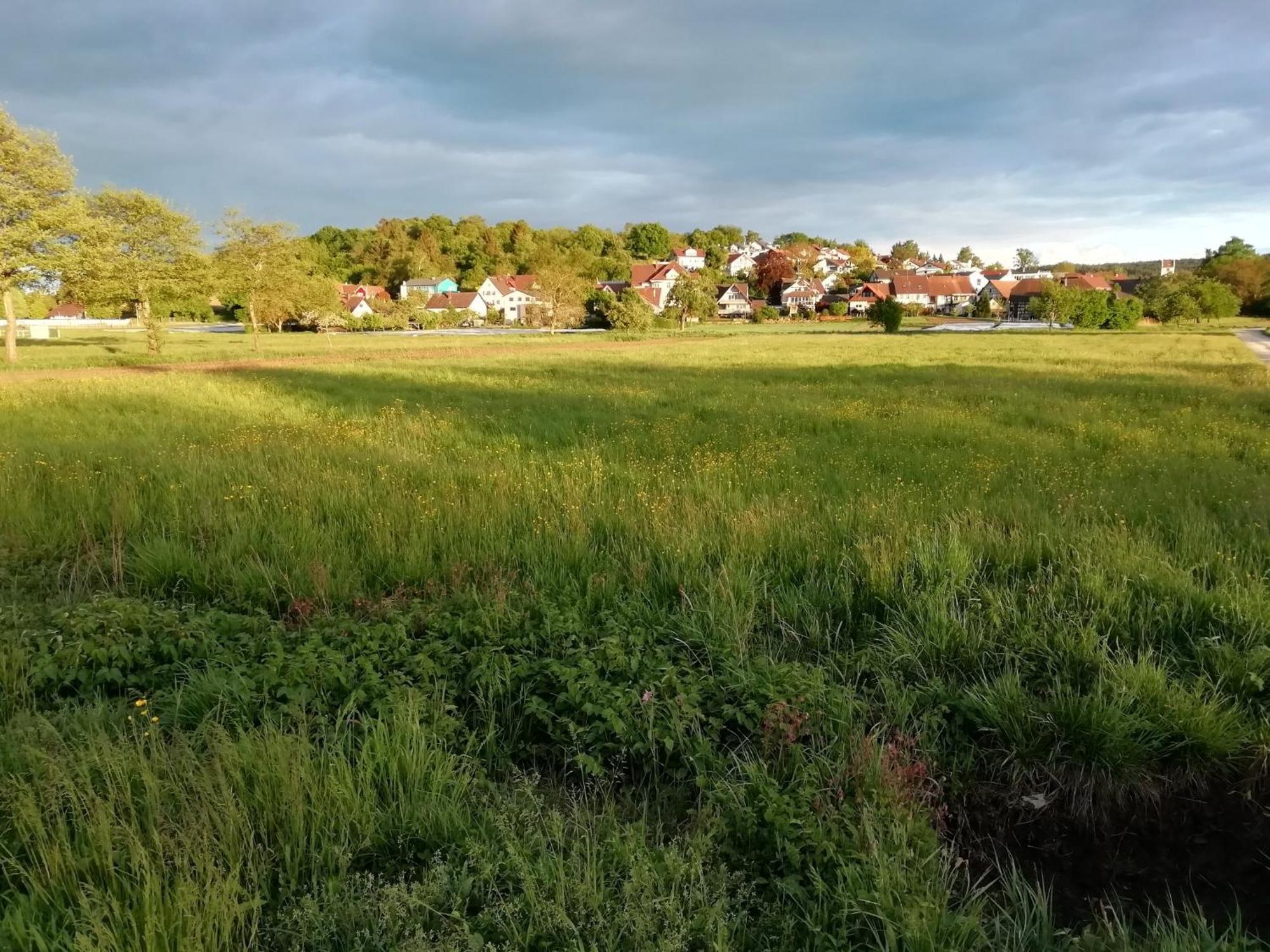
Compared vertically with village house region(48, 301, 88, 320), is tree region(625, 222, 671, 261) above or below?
above

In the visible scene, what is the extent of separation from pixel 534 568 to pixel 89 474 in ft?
22.4

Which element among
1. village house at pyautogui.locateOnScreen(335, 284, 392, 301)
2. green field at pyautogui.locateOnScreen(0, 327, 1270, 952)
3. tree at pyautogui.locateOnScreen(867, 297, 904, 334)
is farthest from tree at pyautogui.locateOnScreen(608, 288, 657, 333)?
green field at pyautogui.locateOnScreen(0, 327, 1270, 952)

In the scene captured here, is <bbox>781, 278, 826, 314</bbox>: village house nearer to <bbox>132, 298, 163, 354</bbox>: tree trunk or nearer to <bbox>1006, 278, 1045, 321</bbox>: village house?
<bbox>1006, 278, 1045, 321</bbox>: village house

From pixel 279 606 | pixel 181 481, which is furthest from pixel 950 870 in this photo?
pixel 181 481

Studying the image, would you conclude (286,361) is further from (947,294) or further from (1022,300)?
(947,294)

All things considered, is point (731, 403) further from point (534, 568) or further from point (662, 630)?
point (662, 630)

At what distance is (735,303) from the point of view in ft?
409

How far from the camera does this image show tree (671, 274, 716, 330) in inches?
3728

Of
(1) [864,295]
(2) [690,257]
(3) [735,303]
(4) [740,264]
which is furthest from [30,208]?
(4) [740,264]

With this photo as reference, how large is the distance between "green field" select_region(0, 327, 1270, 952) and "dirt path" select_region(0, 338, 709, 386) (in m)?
20.8

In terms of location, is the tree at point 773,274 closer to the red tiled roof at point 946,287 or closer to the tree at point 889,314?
the red tiled roof at point 946,287

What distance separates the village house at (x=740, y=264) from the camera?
170 metres

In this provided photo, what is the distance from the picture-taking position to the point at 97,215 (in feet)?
116

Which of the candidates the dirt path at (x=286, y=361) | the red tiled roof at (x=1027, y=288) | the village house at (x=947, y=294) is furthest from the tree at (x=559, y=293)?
the village house at (x=947, y=294)
